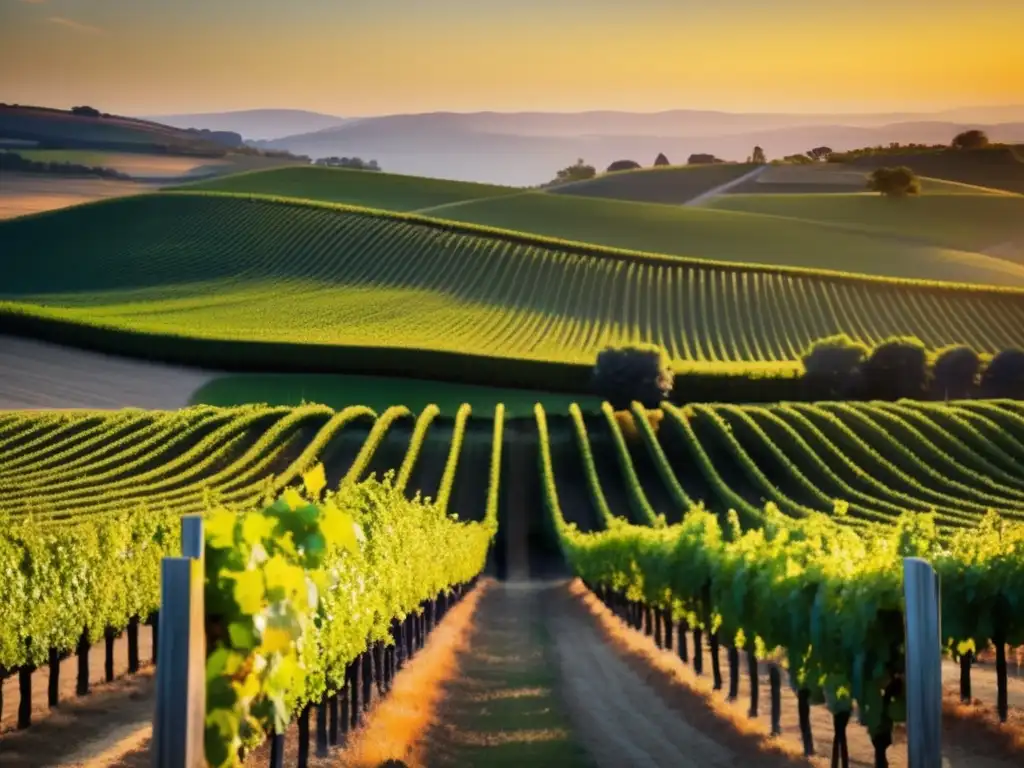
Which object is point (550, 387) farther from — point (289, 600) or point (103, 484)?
point (289, 600)

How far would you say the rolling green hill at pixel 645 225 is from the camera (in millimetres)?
103688

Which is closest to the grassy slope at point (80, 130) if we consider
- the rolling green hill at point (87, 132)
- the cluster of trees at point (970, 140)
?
the rolling green hill at point (87, 132)

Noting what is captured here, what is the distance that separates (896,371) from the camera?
6444 cm

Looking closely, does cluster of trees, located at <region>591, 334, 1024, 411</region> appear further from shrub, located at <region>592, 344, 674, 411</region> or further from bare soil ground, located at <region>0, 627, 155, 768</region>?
bare soil ground, located at <region>0, 627, 155, 768</region>

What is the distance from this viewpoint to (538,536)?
162ft

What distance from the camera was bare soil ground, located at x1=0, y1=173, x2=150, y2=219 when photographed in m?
100

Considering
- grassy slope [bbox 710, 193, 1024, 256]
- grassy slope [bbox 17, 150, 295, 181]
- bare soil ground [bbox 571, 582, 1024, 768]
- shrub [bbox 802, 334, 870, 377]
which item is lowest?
bare soil ground [bbox 571, 582, 1024, 768]

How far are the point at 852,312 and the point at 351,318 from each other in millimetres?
28477

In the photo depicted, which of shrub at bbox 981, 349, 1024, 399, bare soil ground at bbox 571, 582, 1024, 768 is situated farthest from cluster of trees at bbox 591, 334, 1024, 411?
bare soil ground at bbox 571, 582, 1024, 768

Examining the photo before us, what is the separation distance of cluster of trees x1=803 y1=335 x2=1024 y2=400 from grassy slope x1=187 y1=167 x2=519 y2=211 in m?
58.9

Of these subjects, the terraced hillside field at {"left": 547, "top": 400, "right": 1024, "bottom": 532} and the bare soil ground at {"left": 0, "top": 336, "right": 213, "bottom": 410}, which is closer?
the terraced hillside field at {"left": 547, "top": 400, "right": 1024, "bottom": 532}

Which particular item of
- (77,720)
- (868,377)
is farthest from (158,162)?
(77,720)

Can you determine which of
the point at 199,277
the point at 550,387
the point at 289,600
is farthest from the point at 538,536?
the point at 199,277

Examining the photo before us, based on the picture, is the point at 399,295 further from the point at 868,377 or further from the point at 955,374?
the point at 955,374
